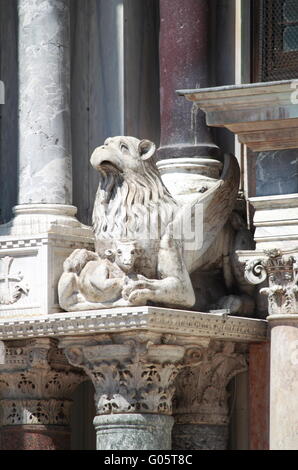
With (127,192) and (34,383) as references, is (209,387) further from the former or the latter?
(127,192)

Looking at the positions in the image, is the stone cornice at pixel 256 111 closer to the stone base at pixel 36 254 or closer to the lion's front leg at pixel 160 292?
the lion's front leg at pixel 160 292

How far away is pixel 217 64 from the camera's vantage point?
33.1 metres

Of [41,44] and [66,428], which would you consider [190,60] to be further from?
[66,428]

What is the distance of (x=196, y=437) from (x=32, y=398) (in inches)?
82.7

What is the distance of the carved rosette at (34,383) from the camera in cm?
3109

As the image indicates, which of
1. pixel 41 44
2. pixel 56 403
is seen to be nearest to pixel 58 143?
pixel 41 44

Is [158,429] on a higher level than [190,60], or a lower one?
lower

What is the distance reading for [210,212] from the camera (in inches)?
1226

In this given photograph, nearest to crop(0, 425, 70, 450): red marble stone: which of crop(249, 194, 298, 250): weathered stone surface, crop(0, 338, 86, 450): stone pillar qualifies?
crop(0, 338, 86, 450): stone pillar

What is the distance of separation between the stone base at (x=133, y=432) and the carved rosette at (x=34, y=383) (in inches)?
55.6

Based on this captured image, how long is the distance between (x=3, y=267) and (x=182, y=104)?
3058mm

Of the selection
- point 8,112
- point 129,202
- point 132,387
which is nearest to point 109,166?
point 129,202

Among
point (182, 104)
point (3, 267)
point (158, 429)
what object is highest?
point (182, 104)

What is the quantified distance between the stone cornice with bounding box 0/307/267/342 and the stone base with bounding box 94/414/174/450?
3.38ft
